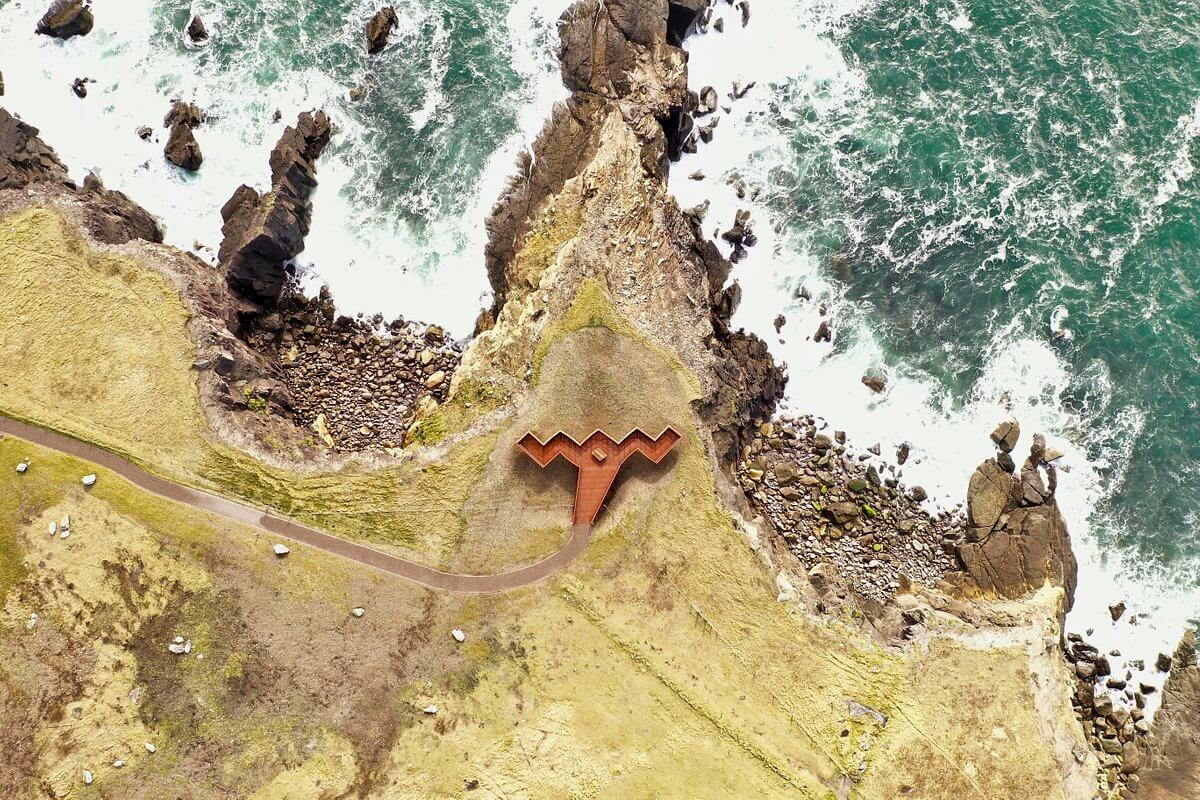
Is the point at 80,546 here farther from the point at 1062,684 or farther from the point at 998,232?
the point at 998,232

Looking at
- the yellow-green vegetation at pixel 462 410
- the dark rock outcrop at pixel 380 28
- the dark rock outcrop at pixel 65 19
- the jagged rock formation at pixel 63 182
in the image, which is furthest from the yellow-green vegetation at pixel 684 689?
the dark rock outcrop at pixel 65 19

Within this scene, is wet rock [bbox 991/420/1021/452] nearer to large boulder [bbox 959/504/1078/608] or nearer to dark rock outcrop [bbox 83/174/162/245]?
large boulder [bbox 959/504/1078/608]

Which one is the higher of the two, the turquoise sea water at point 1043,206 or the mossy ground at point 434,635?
the turquoise sea water at point 1043,206

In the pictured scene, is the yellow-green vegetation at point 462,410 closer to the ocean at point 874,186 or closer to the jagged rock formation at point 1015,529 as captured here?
the ocean at point 874,186

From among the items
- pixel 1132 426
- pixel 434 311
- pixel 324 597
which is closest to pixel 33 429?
pixel 324 597

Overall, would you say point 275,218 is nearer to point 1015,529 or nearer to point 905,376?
point 905,376

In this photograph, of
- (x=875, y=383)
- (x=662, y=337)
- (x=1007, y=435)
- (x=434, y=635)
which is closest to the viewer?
(x=434, y=635)

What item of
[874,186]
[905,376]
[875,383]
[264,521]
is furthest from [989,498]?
[264,521]
